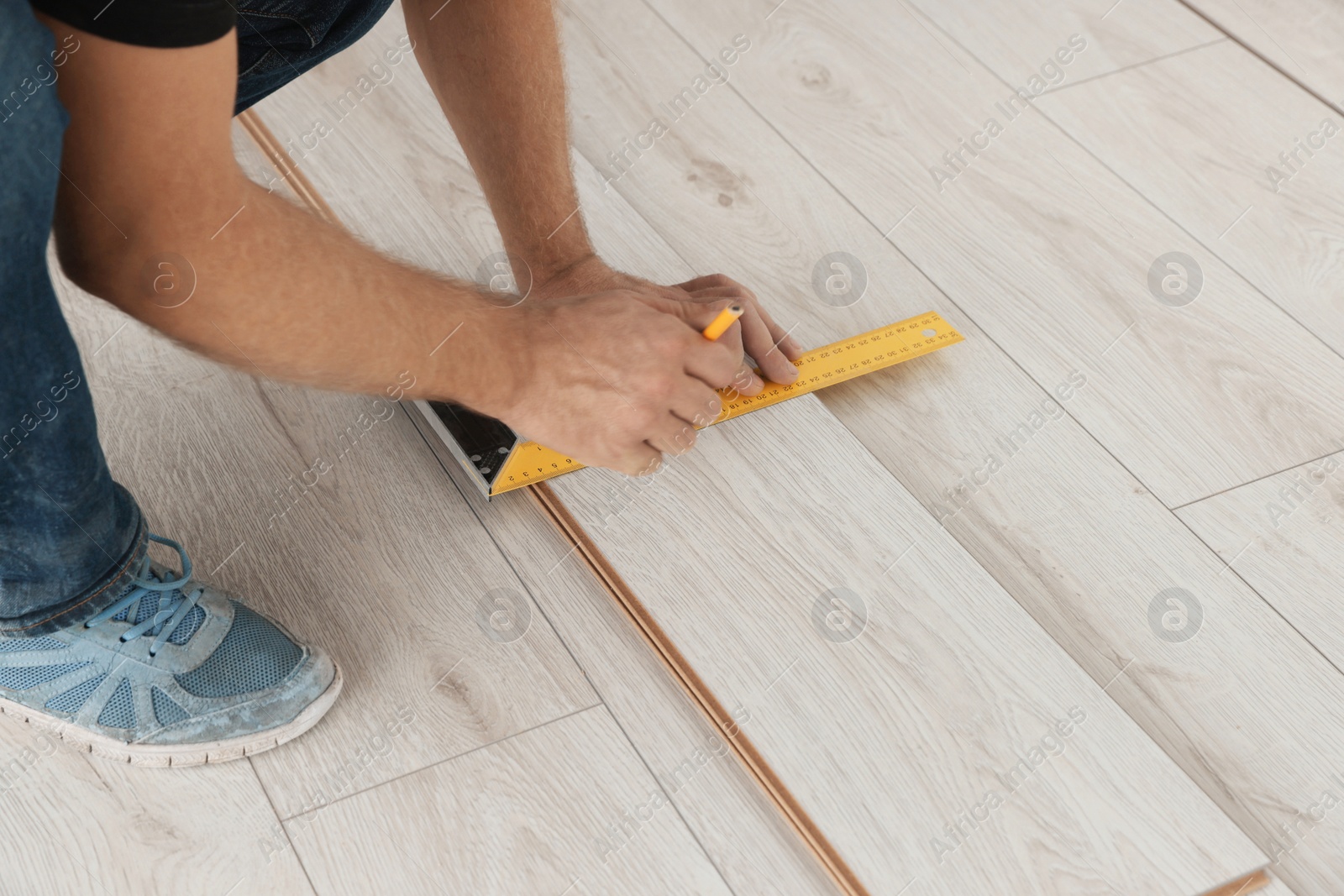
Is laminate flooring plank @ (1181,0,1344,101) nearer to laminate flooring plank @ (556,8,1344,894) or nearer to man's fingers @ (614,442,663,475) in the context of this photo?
laminate flooring plank @ (556,8,1344,894)

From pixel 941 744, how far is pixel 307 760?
692mm

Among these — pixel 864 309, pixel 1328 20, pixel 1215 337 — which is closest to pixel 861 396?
pixel 864 309

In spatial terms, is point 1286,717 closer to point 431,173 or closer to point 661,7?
point 431,173

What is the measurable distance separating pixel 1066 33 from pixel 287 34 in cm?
163

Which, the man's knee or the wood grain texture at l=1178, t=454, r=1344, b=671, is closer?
the man's knee

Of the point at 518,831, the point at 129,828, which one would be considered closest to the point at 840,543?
the point at 518,831

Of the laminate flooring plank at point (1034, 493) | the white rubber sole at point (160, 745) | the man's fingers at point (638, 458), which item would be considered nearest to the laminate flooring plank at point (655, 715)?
the man's fingers at point (638, 458)

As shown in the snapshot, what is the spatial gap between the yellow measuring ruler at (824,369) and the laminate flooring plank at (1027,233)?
13 cm

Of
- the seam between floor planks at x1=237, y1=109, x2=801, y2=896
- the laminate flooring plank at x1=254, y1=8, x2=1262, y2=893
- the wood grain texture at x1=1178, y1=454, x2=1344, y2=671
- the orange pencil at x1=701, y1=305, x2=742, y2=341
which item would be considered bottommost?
the seam between floor planks at x1=237, y1=109, x2=801, y2=896

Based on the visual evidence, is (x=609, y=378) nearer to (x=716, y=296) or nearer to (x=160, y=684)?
(x=716, y=296)

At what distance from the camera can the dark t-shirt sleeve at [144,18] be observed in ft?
2.76

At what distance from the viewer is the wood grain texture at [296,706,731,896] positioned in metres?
1.15

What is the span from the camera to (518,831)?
3.89 ft

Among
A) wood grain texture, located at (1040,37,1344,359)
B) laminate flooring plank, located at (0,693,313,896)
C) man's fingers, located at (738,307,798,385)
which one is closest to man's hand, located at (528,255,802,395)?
man's fingers, located at (738,307,798,385)
